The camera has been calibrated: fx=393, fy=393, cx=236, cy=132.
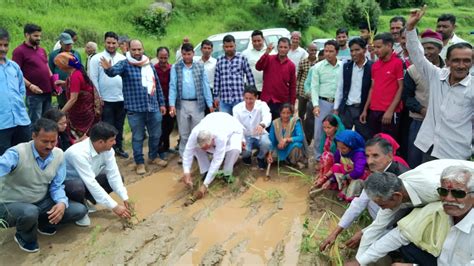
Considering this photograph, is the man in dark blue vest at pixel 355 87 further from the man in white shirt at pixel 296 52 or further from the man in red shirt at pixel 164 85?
the man in red shirt at pixel 164 85

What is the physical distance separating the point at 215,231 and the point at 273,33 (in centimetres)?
763

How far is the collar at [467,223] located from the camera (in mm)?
2416

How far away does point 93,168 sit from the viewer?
4016 mm

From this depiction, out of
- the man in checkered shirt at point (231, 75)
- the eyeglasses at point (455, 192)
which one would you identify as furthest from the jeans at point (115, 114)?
the eyeglasses at point (455, 192)

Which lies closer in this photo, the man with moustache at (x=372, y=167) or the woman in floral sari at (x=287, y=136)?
the man with moustache at (x=372, y=167)

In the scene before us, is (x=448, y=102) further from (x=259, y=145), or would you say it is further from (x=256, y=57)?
(x=256, y=57)

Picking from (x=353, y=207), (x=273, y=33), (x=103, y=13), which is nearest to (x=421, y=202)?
(x=353, y=207)

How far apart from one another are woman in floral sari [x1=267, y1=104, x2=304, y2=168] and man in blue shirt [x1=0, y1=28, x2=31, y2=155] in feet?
10.0

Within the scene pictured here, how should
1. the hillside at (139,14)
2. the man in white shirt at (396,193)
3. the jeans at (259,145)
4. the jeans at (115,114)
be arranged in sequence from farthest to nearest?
the hillside at (139,14) < the jeans at (115,114) < the jeans at (259,145) < the man in white shirt at (396,193)

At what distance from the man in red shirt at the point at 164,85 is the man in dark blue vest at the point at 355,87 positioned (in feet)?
7.95

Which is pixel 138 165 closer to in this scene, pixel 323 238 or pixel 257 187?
pixel 257 187

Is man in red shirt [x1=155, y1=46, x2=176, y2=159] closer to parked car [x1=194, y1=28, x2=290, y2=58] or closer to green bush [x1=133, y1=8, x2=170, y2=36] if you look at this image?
parked car [x1=194, y1=28, x2=290, y2=58]

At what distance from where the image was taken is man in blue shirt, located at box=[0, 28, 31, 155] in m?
4.36

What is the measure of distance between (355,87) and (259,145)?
1481 millimetres
